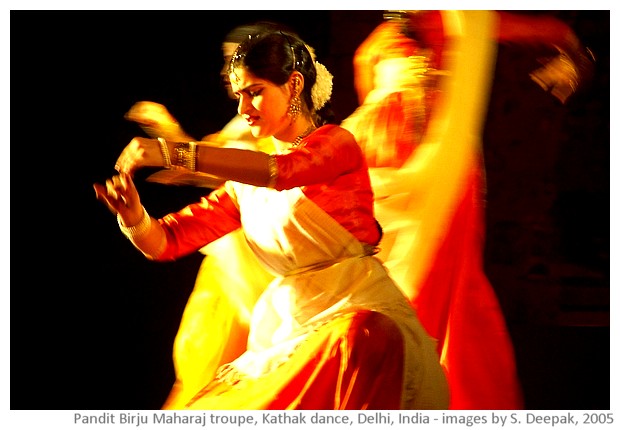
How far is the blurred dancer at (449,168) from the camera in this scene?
8.45 ft

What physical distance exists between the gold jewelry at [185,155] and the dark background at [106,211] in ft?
2.47

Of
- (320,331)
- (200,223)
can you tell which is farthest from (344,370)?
(200,223)

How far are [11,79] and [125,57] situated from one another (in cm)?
35

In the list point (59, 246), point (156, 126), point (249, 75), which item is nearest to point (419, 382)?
point (249, 75)

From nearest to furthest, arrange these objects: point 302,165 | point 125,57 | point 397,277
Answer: point 302,165, point 397,277, point 125,57

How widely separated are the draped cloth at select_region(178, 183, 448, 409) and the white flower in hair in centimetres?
26

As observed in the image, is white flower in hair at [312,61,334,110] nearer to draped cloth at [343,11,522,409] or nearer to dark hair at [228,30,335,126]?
dark hair at [228,30,335,126]

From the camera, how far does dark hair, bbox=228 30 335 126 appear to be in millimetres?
2191

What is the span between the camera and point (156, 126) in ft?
8.66

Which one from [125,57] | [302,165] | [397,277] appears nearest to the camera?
[302,165]

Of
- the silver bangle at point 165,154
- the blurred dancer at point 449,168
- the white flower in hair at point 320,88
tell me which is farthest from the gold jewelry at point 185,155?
the blurred dancer at point 449,168

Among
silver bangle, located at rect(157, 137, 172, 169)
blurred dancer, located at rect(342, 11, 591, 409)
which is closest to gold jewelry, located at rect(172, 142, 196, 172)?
silver bangle, located at rect(157, 137, 172, 169)

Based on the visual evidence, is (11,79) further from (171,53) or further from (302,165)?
(302,165)

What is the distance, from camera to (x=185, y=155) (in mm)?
2037
